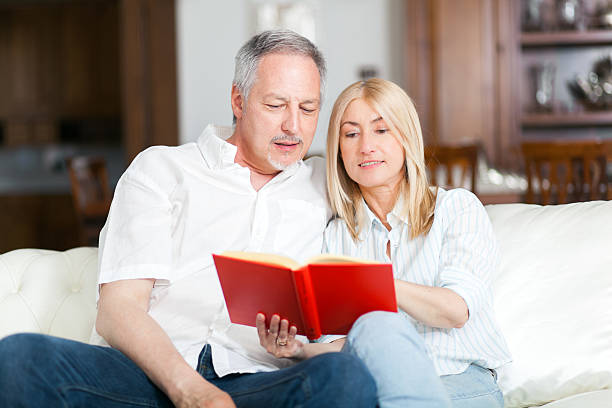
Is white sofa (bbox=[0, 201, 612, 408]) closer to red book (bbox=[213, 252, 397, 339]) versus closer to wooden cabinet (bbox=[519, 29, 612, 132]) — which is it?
red book (bbox=[213, 252, 397, 339])

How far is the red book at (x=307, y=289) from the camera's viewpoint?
1.24 metres

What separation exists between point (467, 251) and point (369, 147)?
0.33 m

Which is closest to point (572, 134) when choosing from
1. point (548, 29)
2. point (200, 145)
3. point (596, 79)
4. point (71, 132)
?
point (596, 79)

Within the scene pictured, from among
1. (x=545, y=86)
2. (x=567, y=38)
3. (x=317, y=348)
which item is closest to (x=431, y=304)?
(x=317, y=348)

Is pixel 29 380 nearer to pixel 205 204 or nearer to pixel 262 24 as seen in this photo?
pixel 205 204

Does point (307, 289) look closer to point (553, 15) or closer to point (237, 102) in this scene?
point (237, 102)

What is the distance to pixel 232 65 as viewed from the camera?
16.7ft

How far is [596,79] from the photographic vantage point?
4.56 metres

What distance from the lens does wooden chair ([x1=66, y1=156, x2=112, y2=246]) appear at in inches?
150

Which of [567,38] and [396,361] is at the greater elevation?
[567,38]

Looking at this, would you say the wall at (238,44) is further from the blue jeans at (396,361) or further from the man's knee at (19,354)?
the man's knee at (19,354)

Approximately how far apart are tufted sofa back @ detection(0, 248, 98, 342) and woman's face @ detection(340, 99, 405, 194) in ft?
2.62

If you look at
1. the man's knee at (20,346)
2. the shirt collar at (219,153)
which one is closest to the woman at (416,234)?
the shirt collar at (219,153)

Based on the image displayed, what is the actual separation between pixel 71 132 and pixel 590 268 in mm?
5423
